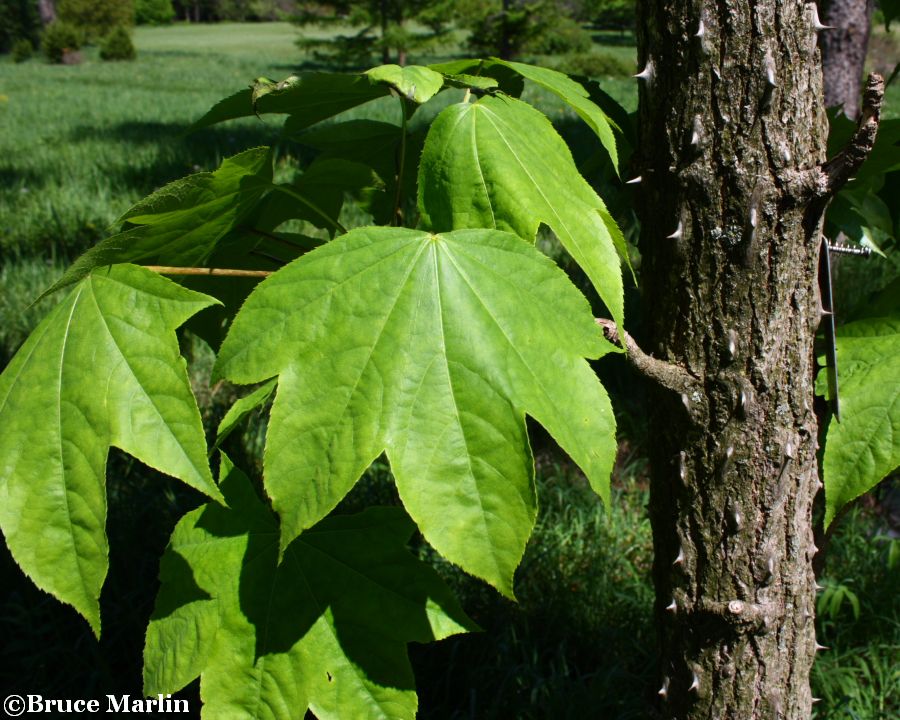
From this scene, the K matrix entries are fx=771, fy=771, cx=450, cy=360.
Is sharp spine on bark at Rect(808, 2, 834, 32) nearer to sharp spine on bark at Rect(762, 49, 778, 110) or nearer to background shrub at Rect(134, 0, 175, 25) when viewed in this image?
sharp spine on bark at Rect(762, 49, 778, 110)

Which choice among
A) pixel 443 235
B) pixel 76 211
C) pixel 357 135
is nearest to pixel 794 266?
pixel 443 235

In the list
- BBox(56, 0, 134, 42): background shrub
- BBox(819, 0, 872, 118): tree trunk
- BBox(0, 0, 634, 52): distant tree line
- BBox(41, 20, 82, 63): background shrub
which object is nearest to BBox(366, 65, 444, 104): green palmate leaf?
BBox(819, 0, 872, 118): tree trunk

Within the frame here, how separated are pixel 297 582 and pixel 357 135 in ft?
2.32

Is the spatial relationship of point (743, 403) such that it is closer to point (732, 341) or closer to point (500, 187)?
Result: point (732, 341)

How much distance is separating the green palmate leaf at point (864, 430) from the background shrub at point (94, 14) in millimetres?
43160

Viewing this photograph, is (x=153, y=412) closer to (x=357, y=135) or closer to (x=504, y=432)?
(x=504, y=432)

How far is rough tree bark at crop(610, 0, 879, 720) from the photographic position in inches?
35.0

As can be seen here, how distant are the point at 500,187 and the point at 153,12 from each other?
5822cm

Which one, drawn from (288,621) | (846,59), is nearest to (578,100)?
(288,621)

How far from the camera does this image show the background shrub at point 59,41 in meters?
27.8

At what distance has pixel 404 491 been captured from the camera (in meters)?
0.74

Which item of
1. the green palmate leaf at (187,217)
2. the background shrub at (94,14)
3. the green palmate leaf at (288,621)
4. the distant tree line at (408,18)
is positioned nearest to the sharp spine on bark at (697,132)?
the green palmate leaf at (187,217)

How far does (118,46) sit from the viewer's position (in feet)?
88.8

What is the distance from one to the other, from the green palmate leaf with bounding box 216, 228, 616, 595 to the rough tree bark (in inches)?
8.1
